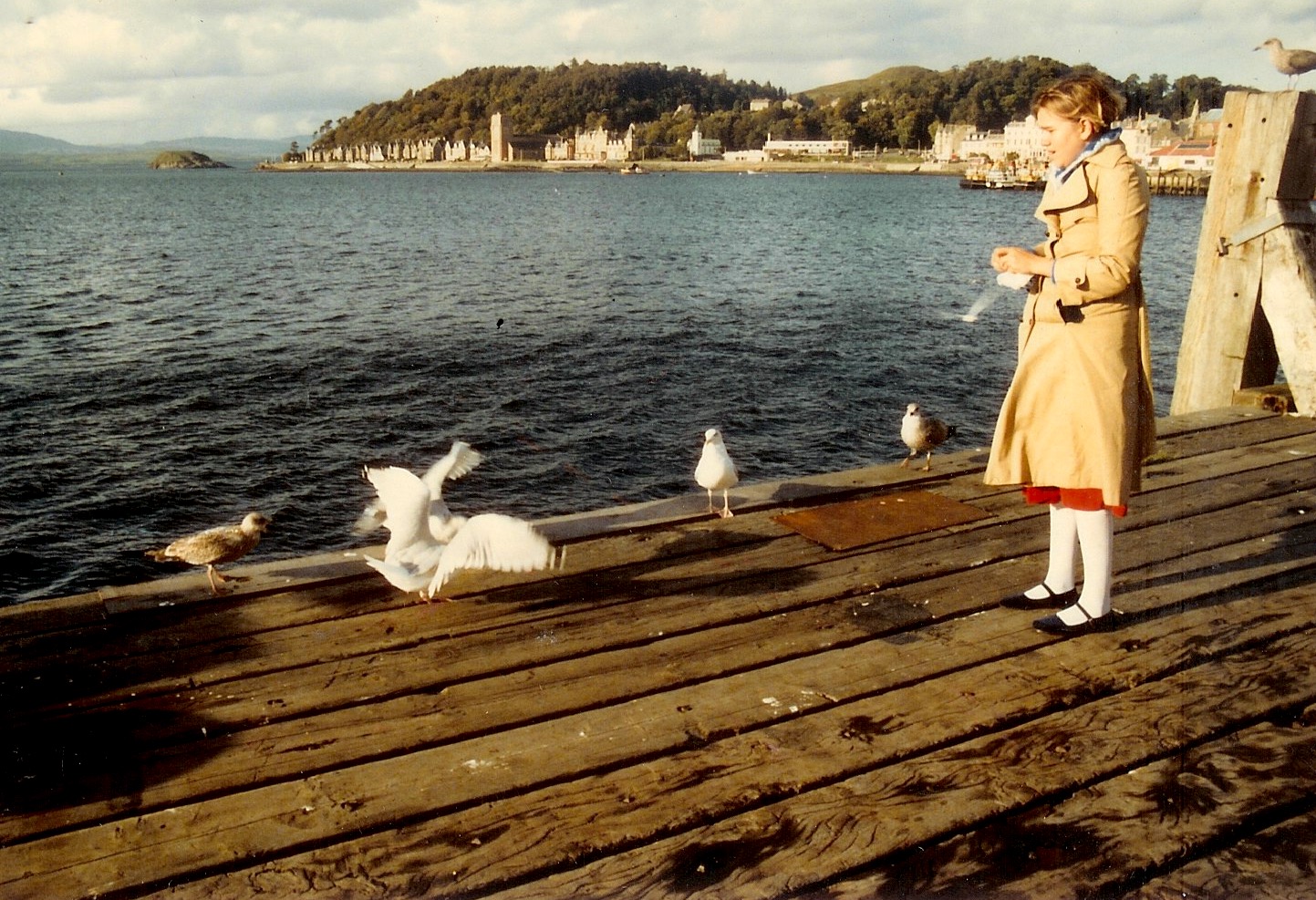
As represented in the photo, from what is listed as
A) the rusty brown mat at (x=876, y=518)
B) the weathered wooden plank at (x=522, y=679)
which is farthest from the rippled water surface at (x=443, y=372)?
the weathered wooden plank at (x=522, y=679)

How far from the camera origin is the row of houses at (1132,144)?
4865 inches

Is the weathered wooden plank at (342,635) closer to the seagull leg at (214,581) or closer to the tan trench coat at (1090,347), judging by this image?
the seagull leg at (214,581)

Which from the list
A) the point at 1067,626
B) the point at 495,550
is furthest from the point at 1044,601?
the point at 495,550

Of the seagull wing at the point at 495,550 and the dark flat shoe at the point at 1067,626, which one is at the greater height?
the seagull wing at the point at 495,550

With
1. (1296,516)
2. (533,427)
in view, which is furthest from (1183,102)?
(1296,516)

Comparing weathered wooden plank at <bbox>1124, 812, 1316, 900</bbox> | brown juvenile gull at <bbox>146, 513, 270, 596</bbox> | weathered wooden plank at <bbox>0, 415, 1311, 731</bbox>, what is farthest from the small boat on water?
weathered wooden plank at <bbox>1124, 812, 1316, 900</bbox>

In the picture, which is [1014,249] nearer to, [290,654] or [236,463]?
[290,654]

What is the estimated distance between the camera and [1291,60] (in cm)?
787

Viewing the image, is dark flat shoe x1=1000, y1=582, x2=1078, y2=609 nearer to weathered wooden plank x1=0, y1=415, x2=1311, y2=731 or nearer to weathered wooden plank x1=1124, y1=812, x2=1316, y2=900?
weathered wooden plank x1=0, y1=415, x2=1311, y2=731

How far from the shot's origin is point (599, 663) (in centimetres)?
396

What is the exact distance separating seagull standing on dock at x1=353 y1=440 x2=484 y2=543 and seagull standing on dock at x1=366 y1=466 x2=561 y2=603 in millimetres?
84

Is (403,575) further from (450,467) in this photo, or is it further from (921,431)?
(921,431)

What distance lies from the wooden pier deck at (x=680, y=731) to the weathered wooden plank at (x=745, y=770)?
0.04 feet

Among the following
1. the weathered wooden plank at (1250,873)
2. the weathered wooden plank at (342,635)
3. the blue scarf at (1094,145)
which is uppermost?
the blue scarf at (1094,145)
